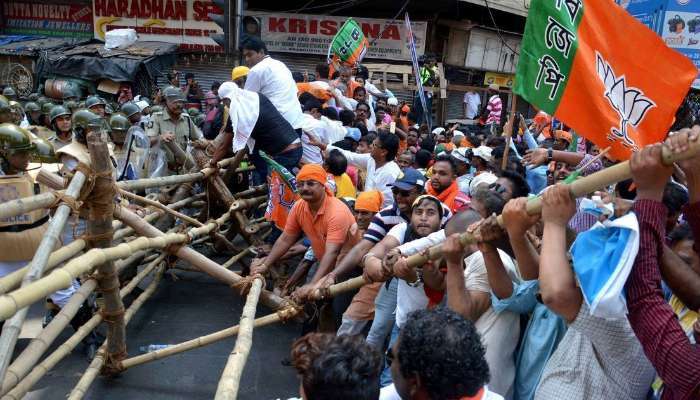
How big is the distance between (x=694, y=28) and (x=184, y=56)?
13.0 meters

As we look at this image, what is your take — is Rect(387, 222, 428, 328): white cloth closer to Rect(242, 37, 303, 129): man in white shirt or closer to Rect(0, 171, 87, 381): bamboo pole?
Rect(0, 171, 87, 381): bamboo pole

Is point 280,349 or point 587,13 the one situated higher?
point 587,13

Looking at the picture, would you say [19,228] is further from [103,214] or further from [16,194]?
[103,214]

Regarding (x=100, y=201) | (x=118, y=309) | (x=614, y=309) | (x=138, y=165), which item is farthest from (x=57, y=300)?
(x=614, y=309)

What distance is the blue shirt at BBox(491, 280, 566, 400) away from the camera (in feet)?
8.70

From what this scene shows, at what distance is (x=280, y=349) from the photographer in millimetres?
4938

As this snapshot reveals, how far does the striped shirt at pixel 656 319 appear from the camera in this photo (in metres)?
1.65

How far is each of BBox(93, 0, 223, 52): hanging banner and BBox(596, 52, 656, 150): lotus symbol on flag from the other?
1507cm

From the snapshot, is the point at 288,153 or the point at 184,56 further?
the point at 184,56

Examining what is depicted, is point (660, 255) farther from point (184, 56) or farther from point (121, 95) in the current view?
point (184, 56)

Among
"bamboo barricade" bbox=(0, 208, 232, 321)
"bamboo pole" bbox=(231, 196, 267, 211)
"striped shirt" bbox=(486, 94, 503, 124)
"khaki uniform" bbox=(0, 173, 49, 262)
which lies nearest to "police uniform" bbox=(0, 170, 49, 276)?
"khaki uniform" bbox=(0, 173, 49, 262)

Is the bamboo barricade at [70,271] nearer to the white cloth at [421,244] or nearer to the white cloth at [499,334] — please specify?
the white cloth at [421,244]

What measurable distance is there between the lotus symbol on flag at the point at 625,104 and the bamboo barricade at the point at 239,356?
226 cm

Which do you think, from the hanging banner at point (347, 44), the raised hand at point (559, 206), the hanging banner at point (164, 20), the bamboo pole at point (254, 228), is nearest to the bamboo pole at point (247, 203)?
the bamboo pole at point (254, 228)
